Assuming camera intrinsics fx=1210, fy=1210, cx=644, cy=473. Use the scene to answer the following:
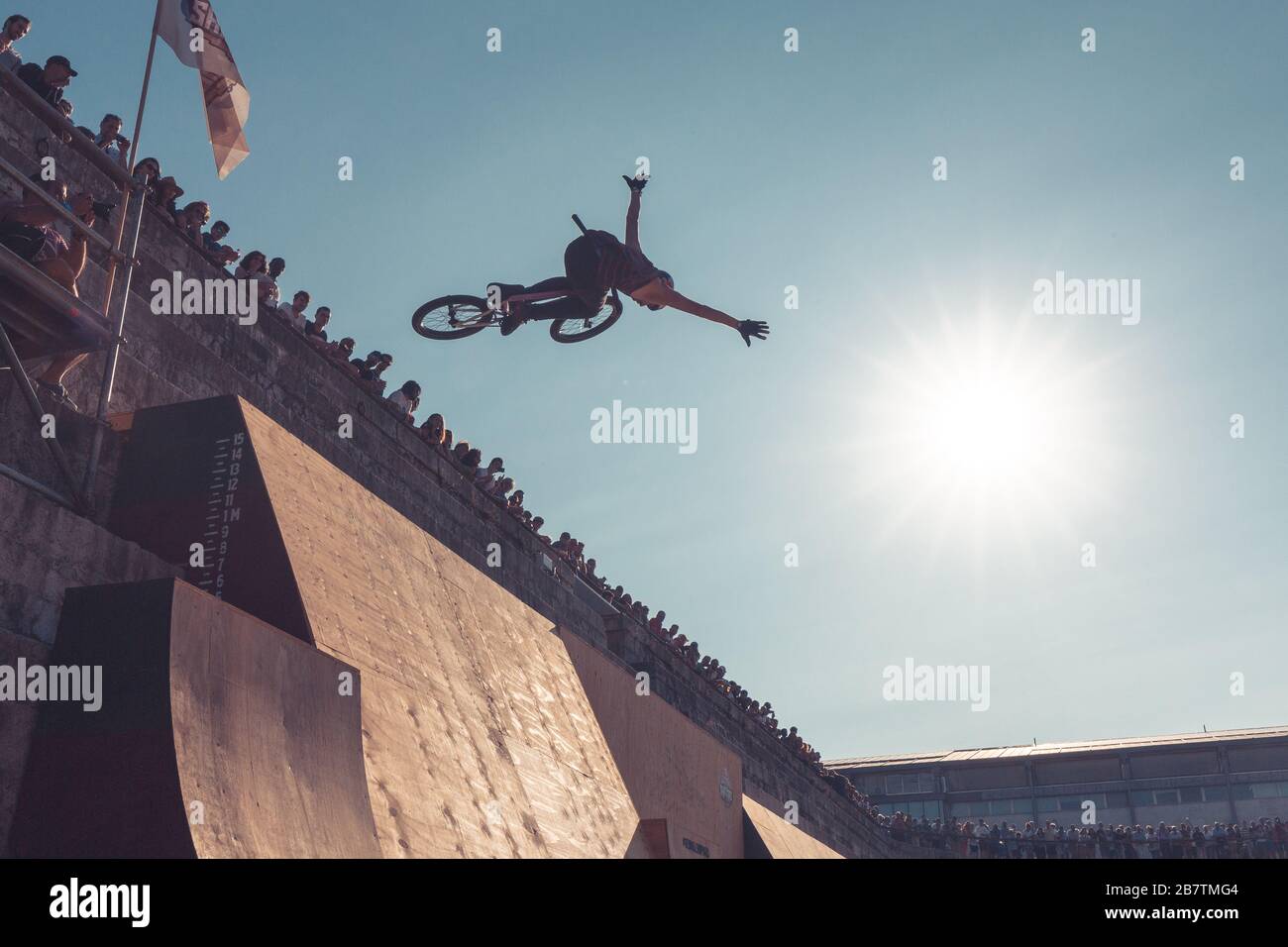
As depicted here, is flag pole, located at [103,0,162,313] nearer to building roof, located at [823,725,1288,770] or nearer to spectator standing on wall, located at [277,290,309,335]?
spectator standing on wall, located at [277,290,309,335]

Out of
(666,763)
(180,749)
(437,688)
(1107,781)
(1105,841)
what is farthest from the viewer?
(1107,781)

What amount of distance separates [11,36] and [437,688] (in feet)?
19.2

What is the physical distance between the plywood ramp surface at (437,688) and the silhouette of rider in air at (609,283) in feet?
9.13

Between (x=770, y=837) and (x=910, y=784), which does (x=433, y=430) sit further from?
(x=910, y=784)

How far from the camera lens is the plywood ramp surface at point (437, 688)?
8.15 metres

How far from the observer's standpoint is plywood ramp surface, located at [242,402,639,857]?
815 centimetres

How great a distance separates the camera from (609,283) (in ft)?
39.7

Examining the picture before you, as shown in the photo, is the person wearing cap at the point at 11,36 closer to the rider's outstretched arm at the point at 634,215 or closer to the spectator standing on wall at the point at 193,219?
the spectator standing on wall at the point at 193,219

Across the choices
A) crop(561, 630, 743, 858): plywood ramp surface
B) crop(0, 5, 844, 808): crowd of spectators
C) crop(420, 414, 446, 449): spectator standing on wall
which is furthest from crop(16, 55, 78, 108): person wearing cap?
crop(561, 630, 743, 858): plywood ramp surface

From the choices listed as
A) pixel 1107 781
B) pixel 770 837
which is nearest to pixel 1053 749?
pixel 1107 781

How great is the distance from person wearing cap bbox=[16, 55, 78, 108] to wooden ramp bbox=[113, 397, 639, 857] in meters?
2.60

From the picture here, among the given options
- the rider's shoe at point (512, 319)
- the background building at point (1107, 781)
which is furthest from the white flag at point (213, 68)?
the background building at point (1107, 781)

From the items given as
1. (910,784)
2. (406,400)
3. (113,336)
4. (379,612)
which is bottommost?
(910,784)

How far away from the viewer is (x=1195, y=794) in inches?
1555
